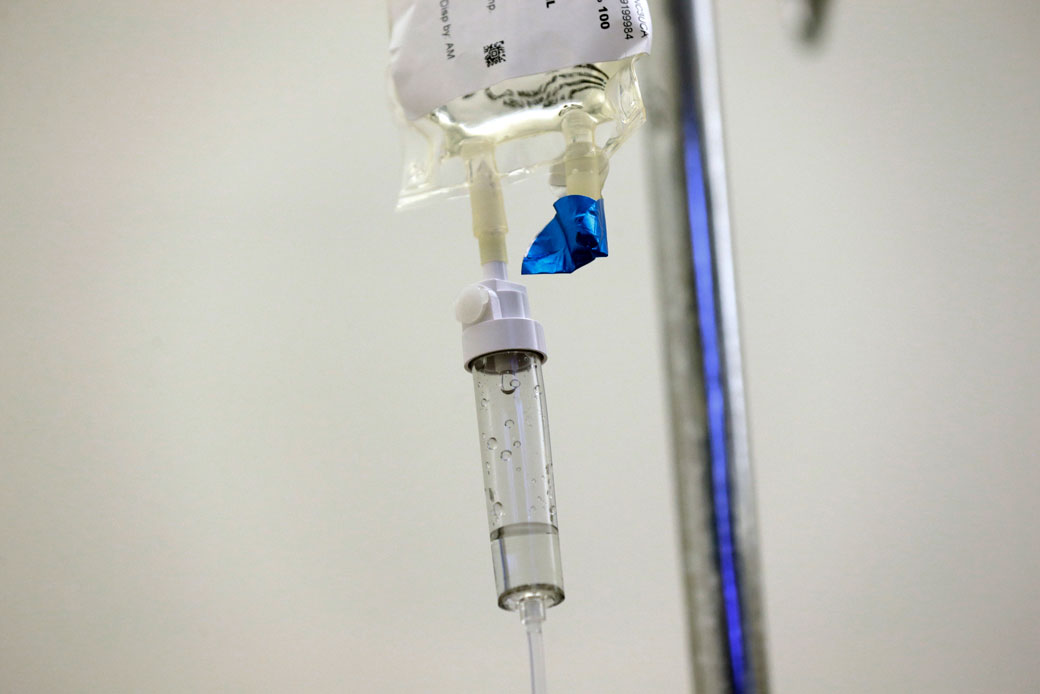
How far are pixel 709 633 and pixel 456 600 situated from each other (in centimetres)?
24

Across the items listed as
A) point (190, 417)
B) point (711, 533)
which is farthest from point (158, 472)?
point (711, 533)

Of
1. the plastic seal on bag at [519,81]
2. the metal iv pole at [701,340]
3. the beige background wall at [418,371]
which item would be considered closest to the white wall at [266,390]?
the beige background wall at [418,371]

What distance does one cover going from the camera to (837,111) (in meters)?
0.78

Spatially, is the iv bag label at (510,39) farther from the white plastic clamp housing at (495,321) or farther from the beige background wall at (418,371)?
the beige background wall at (418,371)

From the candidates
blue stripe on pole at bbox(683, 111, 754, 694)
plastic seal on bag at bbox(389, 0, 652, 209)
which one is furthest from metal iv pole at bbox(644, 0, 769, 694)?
plastic seal on bag at bbox(389, 0, 652, 209)

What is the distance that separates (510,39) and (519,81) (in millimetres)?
20

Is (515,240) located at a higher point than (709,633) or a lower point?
higher

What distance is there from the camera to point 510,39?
43 centimetres

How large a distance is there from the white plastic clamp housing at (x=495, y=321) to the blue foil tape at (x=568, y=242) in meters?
0.02

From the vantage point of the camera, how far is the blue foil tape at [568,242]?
41 cm

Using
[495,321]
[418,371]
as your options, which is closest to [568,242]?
[495,321]

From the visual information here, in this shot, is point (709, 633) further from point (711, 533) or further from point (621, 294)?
point (621, 294)

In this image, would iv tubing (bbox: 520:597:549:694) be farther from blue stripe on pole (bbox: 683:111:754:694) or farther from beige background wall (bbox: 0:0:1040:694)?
beige background wall (bbox: 0:0:1040:694)

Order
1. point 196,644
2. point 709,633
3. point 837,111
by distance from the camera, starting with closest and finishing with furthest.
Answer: point 709,633 → point 196,644 → point 837,111
